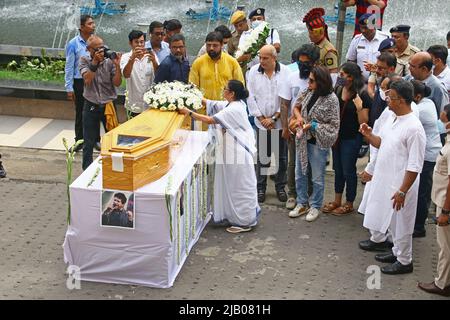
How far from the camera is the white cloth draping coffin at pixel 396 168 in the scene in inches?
256

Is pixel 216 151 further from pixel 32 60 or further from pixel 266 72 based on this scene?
pixel 32 60

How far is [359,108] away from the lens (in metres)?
7.57

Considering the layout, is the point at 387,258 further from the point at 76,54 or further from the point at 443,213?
the point at 76,54

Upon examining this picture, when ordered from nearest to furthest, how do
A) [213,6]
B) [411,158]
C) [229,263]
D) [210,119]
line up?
[411,158] < [229,263] < [210,119] < [213,6]

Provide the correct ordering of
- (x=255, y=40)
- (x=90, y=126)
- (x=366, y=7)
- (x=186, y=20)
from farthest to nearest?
(x=186, y=20) < (x=366, y=7) < (x=255, y=40) < (x=90, y=126)

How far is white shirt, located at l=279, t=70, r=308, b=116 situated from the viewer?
7.91m

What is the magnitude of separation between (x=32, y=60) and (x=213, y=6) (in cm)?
508

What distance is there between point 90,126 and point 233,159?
197 centimetres

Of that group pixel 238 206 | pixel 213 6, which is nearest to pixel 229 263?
pixel 238 206

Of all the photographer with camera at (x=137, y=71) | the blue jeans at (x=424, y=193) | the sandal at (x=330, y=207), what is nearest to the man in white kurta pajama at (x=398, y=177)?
the blue jeans at (x=424, y=193)

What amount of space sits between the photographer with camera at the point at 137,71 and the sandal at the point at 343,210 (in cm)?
238

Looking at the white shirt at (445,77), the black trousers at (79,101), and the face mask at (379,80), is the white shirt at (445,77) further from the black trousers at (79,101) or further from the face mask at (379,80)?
the black trousers at (79,101)

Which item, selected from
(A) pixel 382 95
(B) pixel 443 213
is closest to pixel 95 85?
(A) pixel 382 95

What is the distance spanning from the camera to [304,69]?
7.84m
